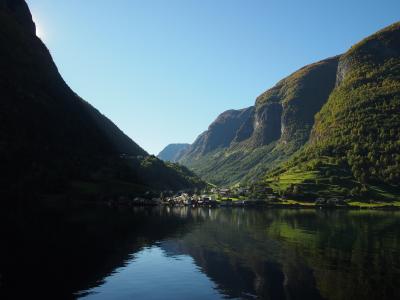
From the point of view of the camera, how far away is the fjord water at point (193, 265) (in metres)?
52.2

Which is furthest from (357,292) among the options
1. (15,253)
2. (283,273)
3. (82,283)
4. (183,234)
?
(183,234)

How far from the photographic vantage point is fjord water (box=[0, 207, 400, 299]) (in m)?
52.2

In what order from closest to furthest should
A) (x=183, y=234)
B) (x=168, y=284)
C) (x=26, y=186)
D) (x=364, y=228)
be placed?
(x=168, y=284) < (x=183, y=234) < (x=364, y=228) < (x=26, y=186)

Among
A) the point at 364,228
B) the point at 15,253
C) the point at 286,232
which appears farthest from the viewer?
the point at 364,228

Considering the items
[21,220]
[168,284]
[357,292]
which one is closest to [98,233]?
[21,220]

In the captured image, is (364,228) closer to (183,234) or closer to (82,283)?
(183,234)

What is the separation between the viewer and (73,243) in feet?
271

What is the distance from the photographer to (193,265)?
2731 inches

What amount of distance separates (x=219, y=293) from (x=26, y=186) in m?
168

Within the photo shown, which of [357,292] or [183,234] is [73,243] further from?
[357,292]

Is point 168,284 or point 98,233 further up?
point 98,233

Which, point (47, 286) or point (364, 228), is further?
point (364, 228)

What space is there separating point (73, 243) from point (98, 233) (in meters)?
17.3

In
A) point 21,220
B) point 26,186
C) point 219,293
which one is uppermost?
point 26,186
